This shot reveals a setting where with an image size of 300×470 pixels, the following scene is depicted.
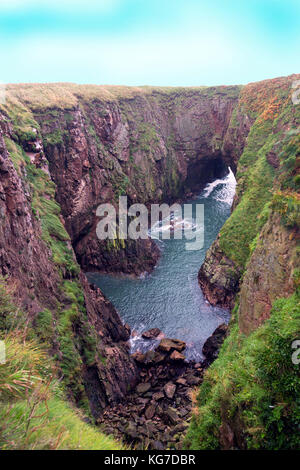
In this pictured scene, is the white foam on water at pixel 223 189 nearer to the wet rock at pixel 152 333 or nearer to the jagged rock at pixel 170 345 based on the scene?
the wet rock at pixel 152 333

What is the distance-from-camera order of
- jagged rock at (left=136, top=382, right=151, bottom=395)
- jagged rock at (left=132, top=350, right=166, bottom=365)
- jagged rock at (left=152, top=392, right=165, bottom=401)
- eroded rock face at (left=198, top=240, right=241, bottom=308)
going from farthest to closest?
eroded rock face at (left=198, top=240, right=241, bottom=308) < jagged rock at (left=132, top=350, right=166, bottom=365) < jagged rock at (left=136, top=382, right=151, bottom=395) < jagged rock at (left=152, top=392, right=165, bottom=401)

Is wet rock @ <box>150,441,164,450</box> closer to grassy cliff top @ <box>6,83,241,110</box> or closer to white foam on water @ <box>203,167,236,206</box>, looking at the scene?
grassy cliff top @ <box>6,83,241,110</box>

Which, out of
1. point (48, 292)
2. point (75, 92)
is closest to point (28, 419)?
point (48, 292)

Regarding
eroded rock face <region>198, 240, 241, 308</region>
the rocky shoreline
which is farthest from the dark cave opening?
the rocky shoreline

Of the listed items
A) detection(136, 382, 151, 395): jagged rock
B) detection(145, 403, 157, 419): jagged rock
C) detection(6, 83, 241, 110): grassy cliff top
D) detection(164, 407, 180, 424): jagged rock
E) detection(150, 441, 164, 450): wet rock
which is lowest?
detection(136, 382, 151, 395): jagged rock
